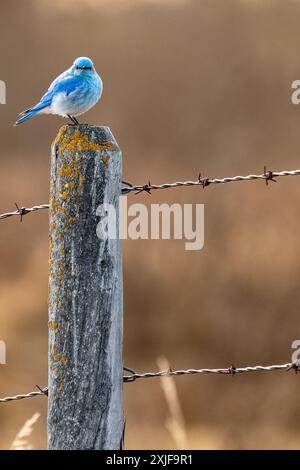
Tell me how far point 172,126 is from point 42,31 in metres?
3.00

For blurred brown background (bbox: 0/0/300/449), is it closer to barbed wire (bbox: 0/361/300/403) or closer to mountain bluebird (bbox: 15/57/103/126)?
mountain bluebird (bbox: 15/57/103/126)

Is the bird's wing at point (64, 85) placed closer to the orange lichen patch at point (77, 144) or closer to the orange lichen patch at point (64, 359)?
the orange lichen patch at point (77, 144)

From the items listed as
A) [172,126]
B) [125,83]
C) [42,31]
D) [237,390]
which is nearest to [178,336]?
[237,390]

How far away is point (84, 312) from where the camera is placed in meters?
3.43

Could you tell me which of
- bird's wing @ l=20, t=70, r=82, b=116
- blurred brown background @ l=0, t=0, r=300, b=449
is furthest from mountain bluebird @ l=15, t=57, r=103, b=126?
blurred brown background @ l=0, t=0, r=300, b=449

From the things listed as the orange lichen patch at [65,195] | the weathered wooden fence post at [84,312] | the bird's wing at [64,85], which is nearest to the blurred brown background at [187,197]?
the bird's wing at [64,85]

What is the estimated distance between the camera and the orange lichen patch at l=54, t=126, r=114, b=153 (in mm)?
3455

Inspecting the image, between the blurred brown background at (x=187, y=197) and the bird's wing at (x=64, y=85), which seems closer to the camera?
the bird's wing at (x=64, y=85)

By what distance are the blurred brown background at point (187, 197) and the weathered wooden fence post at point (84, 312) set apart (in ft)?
18.7

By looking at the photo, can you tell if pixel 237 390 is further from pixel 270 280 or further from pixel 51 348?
pixel 51 348

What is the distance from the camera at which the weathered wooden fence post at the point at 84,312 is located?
3.42 meters

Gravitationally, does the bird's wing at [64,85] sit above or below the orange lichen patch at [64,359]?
above

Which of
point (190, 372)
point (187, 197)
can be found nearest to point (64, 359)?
point (190, 372)

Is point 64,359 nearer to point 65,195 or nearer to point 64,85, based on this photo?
point 65,195
